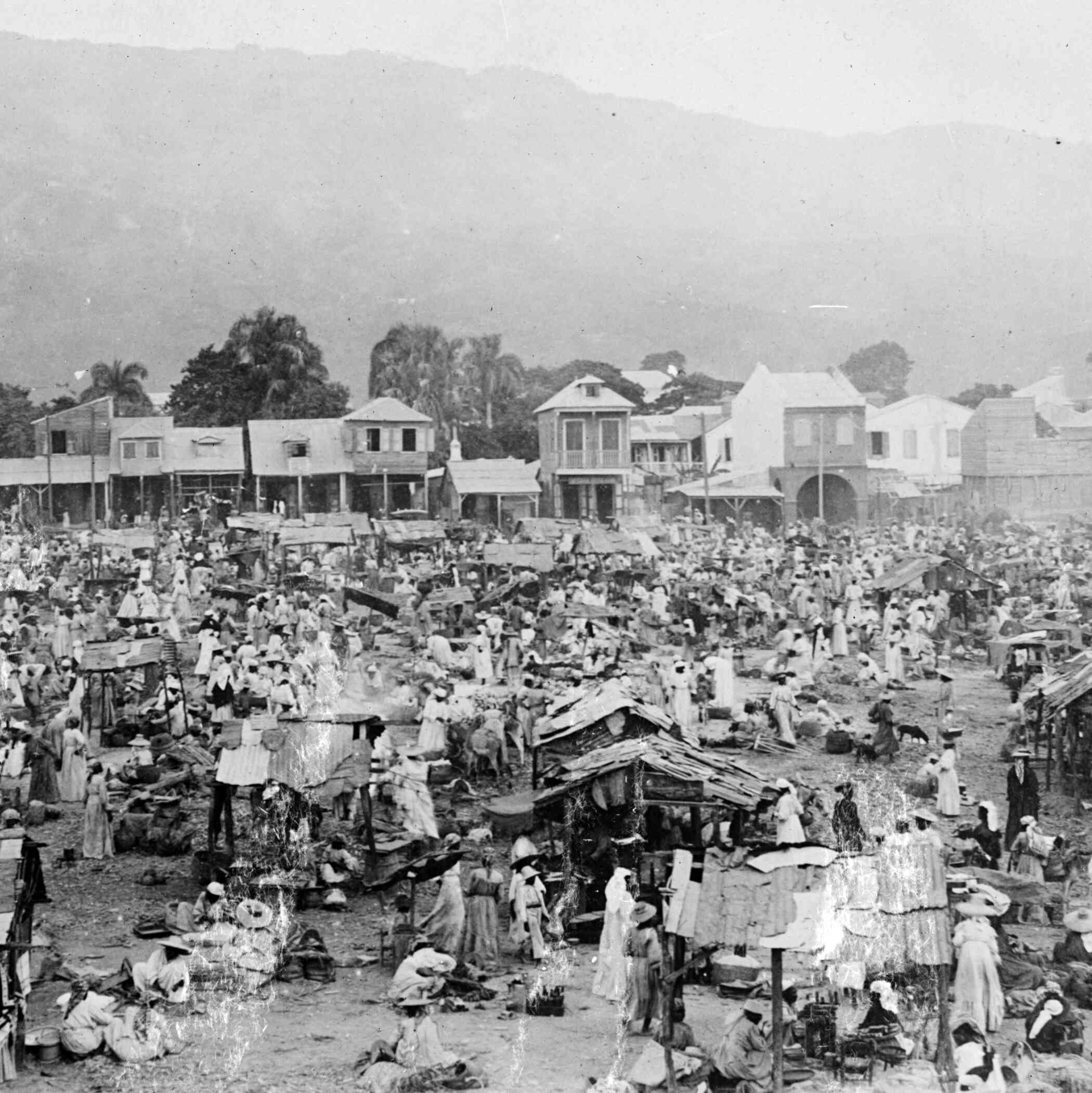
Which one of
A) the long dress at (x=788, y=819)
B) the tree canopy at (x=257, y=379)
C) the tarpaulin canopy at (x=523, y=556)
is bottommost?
the long dress at (x=788, y=819)

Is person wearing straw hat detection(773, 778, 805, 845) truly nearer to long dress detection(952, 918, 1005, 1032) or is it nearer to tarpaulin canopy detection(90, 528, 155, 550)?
long dress detection(952, 918, 1005, 1032)

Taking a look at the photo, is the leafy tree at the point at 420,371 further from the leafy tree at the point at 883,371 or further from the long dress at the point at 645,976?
the long dress at the point at 645,976

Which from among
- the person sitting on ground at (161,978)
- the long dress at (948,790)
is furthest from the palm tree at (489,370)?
the person sitting on ground at (161,978)

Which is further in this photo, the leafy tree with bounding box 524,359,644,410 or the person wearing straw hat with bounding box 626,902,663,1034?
the leafy tree with bounding box 524,359,644,410

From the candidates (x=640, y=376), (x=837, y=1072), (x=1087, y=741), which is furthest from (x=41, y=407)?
(x=837, y=1072)

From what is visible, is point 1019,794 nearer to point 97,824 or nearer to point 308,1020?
point 308,1020

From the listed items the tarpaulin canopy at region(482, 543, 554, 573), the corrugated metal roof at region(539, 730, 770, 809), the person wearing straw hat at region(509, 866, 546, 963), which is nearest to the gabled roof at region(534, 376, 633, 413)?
the tarpaulin canopy at region(482, 543, 554, 573)

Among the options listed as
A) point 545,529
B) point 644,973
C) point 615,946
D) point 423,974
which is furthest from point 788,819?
point 545,529
